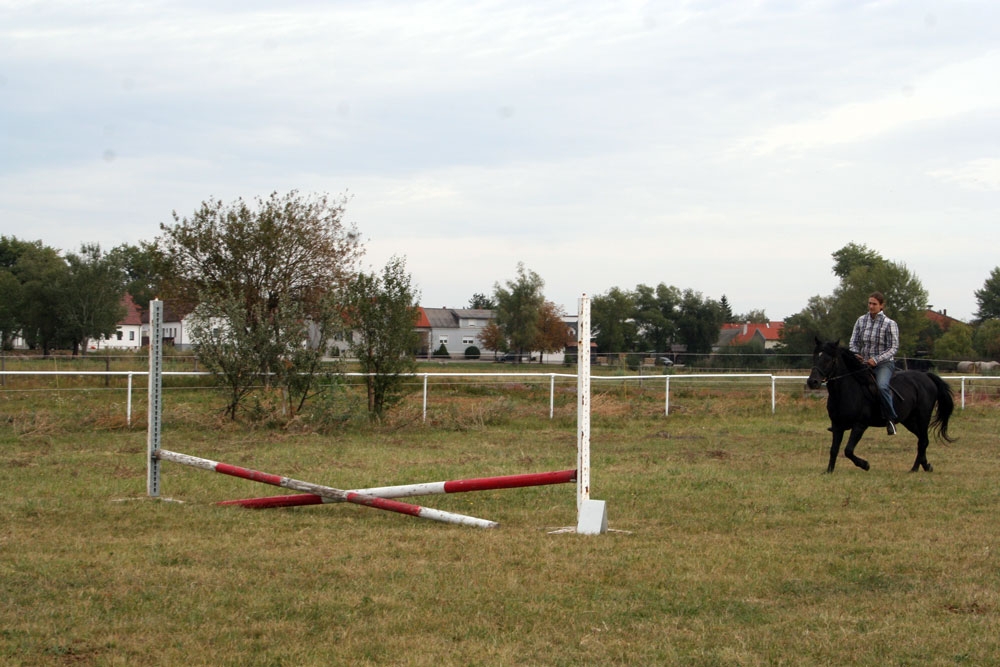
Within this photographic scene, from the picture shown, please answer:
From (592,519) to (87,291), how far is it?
171 feet

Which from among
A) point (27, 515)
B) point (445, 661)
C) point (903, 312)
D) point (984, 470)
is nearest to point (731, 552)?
point (445, 661)

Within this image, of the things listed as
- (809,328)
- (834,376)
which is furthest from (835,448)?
(809,328)

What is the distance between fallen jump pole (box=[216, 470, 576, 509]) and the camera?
658cm

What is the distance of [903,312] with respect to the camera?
5816cm

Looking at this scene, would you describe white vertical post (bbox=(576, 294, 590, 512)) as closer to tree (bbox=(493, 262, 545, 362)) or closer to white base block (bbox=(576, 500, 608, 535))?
white base block (bbox=(576, 500, 608, 535))

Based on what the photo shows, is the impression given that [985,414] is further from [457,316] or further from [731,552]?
[457,316]

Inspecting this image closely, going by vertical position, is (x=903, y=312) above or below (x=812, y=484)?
above

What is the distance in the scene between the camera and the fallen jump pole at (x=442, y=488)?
6.58 metres

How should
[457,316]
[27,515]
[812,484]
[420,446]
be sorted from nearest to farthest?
[27,515]
[812,484]
[420,446]
[457,316]

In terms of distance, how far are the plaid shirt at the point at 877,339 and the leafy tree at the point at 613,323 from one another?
54360 millimetres

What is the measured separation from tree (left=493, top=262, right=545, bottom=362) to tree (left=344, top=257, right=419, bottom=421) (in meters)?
45.4

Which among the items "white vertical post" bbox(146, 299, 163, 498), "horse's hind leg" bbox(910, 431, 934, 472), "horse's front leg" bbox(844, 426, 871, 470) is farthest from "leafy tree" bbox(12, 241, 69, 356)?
"horse's hind leg" bbox(910, 431, 934, 472)

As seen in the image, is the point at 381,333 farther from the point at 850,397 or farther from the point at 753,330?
the point at 753,330

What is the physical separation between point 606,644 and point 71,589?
2967 millimetres
